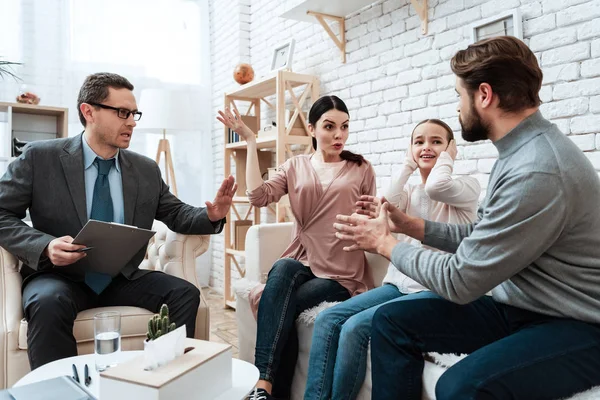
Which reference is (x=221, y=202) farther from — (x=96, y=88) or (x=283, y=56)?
(x=283, y=56)

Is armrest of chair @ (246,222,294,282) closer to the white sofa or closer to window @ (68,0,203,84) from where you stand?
the white sofa

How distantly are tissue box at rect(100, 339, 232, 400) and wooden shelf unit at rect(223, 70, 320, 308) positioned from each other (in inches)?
74.3

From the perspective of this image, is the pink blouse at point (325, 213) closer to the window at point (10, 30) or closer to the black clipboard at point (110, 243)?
the black clipboard at point (110, 243)

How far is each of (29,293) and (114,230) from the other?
0.39 meters

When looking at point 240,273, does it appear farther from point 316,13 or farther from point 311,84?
point 316,13

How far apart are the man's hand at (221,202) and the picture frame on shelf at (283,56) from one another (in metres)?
1.52

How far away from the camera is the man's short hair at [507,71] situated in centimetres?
118

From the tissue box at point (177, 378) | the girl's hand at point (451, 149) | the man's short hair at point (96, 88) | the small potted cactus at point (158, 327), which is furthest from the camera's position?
the man's short hair at point (96, 88)

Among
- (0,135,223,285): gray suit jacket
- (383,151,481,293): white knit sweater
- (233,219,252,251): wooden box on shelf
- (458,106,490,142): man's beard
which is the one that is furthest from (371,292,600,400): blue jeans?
(233,219,252,251): wooden box on shelf

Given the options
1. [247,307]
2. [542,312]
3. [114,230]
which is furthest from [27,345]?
[542,312]

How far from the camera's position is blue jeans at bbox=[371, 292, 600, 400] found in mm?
1050

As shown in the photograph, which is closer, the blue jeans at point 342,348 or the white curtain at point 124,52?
the blue jeans at point 342,348

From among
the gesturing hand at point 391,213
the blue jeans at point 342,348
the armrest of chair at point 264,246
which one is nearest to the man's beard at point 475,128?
the gesturing hand at point 391,213

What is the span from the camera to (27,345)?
1.65m
